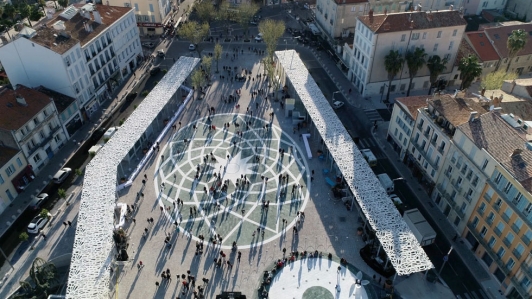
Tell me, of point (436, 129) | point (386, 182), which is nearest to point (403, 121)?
point (436, 129)

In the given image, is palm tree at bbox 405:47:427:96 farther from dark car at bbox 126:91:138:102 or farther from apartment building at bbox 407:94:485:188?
dark car at bbox 126:91:138:102

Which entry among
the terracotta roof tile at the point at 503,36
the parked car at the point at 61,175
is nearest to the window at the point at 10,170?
the parked car at the point at 61,175

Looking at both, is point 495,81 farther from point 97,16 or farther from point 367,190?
point 97,16

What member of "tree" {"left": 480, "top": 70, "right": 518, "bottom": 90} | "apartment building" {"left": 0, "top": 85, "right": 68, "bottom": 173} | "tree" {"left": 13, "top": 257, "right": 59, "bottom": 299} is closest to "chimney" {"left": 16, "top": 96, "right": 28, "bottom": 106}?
A: "apartment building" {"left": 0, "top": 85, "right": 68, "bottom": 173}

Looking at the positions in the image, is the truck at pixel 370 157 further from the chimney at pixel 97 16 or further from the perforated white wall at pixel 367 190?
the chimney at pixel 97 16

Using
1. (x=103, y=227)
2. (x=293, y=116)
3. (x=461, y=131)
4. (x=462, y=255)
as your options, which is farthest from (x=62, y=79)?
(x=462, y=255)

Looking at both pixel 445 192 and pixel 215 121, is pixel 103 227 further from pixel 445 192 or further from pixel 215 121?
pixel 445 192
